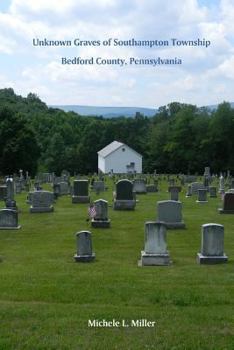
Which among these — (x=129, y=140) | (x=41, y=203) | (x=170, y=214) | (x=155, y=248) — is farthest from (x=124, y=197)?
(x=129, y=140)

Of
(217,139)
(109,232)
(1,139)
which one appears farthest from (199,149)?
(109,232)

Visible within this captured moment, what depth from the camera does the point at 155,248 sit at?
13805 millimetres

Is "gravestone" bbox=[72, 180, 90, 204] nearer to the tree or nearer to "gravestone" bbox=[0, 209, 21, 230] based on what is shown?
"gravestone" bbox=[0, 209, 21, 230]

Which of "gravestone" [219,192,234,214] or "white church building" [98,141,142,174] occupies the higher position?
"white church building" [98,141,142,174]

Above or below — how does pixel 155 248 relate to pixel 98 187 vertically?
below

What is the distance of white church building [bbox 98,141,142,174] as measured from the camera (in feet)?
298

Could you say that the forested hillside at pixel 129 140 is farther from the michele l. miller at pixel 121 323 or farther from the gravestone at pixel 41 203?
the michele l. miller at pixel 121 323

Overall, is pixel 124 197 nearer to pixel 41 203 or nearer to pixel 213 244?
pixel 41 203

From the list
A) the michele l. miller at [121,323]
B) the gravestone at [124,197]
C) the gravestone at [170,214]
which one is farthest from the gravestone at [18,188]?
the michele l. miller at [121,323]

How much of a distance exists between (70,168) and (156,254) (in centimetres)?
7682

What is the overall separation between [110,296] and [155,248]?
4261 mm

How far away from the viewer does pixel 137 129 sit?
339 ft

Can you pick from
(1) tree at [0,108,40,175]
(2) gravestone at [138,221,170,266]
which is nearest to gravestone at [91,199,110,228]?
(2) gravestone at [138,221,170,266]

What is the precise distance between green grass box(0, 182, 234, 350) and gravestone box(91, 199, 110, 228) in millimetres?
1935
